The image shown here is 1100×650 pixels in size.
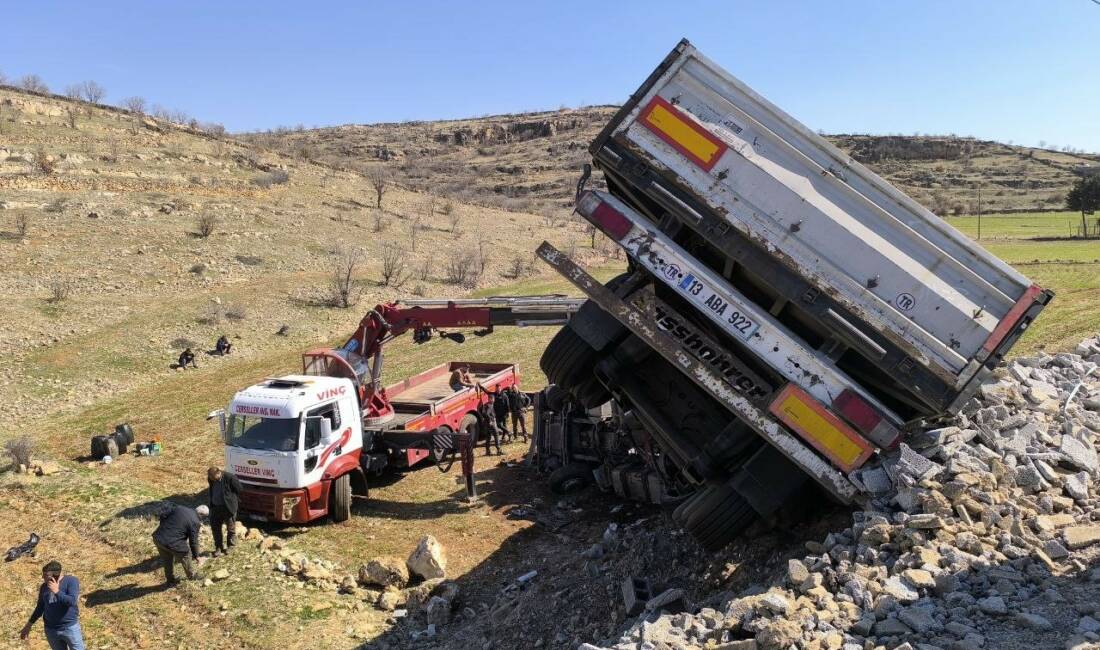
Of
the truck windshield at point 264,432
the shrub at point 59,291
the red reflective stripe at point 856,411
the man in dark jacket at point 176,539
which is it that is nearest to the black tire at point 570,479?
the truck windshield at point 264,432

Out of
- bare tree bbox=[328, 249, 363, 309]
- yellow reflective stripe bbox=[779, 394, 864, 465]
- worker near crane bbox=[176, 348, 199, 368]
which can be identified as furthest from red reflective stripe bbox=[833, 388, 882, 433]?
bare tree bbox=[328, 249, 363, 309]

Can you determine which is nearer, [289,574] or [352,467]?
[289,574]

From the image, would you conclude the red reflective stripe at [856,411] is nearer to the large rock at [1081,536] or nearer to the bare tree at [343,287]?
the large rock at [1081,536]

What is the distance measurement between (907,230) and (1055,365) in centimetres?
351

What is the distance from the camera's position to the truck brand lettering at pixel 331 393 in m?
10.0

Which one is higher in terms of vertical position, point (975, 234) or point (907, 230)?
point (975, 234)

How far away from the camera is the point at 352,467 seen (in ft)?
34.2

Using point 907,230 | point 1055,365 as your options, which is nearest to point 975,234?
point 1055,365

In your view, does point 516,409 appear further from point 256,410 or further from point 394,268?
point 394,268

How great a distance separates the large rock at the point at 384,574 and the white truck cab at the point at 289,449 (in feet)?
5.68

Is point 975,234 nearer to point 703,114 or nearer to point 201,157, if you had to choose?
point 703,114

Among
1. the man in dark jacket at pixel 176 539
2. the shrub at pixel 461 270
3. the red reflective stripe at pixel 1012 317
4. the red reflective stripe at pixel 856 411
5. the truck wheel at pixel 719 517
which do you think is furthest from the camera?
the shrub at pixel 461 270

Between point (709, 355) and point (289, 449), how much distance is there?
5.82 m

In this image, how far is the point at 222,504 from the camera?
28.8ft
